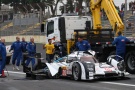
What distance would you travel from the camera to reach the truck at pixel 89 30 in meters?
20.6

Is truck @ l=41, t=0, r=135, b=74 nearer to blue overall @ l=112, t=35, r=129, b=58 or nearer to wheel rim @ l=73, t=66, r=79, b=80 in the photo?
blue overall @ l=112, t=35, r=129, b=58

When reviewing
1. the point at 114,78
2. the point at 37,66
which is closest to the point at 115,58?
the point at 114,78

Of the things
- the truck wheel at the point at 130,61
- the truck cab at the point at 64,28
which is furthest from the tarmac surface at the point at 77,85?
the truck cab at the point at 64,28

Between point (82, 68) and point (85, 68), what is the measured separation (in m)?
0.13

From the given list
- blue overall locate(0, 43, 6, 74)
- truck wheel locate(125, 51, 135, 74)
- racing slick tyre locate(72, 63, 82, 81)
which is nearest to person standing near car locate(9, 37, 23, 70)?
blue overall locate(0, 43, 6, 74)

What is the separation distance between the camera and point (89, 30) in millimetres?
21188

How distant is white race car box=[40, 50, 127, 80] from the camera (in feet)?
45.3

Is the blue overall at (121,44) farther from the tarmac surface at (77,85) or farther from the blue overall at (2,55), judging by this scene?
the blue overall at (2,55)

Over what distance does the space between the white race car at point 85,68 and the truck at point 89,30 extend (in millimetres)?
4620

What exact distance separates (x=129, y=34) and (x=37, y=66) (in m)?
12.9

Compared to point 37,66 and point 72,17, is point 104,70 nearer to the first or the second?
point 37,66

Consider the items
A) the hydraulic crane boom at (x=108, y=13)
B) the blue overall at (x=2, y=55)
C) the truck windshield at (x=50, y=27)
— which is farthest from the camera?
the truck windshield at (x=50, y=27)

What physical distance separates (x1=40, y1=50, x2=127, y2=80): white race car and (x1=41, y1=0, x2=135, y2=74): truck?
462 cm

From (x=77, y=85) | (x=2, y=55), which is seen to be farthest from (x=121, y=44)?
(x=2, y=55)
